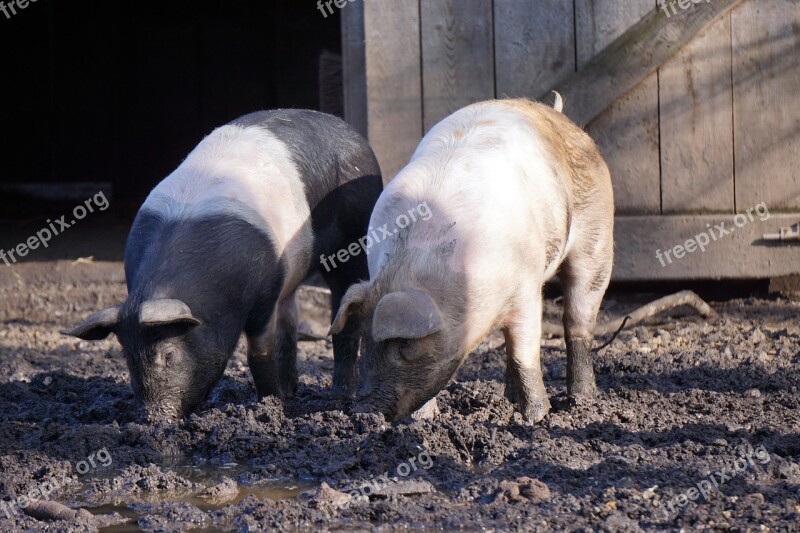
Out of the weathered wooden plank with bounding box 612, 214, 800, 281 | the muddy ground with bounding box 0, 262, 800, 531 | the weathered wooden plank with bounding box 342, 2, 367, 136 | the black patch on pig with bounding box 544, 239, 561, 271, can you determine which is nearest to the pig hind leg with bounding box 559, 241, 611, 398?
the muddy ground with bounding box 0, 262, 800, 531

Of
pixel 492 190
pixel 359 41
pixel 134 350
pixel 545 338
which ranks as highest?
pixel 359 41

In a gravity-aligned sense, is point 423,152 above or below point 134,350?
above

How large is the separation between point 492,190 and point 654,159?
3058 millimetres

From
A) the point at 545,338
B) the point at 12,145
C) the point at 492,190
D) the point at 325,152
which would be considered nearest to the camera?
the point at 492,190

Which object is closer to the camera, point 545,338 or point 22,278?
point 545,338

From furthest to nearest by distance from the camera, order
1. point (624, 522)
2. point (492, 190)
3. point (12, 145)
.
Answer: point (12, 145) → point (492, 190) → point (624, 522)

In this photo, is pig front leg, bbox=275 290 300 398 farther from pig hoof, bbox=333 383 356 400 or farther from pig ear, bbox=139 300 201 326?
pig ear, bbox=139 300 201 326

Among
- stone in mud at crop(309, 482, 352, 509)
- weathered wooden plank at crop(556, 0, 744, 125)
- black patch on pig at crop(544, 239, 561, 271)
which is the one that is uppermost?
weathered wooden plank at crop(556, 0, 744, 125)

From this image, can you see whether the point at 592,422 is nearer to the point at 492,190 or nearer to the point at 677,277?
the point at 492,190

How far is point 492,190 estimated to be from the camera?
430cm

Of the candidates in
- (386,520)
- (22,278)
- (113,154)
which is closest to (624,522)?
(386,520)

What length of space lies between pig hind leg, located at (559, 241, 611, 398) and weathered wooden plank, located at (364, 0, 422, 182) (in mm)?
2155

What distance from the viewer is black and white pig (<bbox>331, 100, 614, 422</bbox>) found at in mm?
4059

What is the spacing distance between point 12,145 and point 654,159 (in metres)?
8.14
